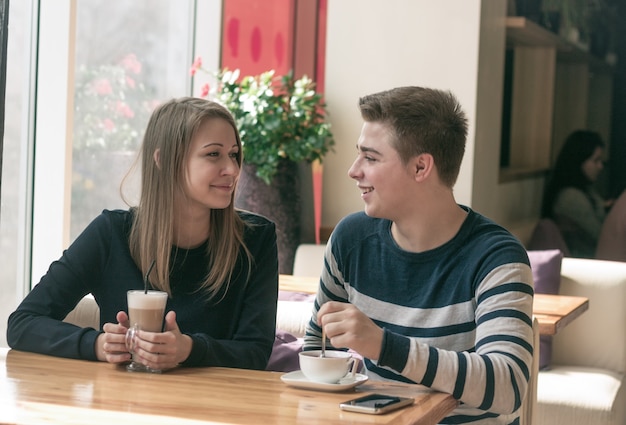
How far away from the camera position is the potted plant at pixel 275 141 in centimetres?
462

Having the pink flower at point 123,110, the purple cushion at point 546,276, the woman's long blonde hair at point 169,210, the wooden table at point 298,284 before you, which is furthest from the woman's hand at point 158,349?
the pink flower at point 123,110

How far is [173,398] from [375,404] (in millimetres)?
343

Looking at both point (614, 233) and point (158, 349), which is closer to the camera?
point (158, 349)

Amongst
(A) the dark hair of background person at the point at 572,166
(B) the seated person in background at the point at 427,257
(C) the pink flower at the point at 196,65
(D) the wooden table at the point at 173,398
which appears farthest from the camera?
(A) the dark hair of background person at the point at 572,166

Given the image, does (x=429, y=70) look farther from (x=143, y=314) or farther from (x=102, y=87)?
(x=143, y=314)

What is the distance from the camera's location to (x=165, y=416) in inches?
58.4

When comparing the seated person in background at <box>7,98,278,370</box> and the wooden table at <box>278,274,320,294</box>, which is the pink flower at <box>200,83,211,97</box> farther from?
the seated person in background at <box>7,98,278,370</box>

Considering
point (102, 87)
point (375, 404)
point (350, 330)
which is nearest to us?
point (375, 404)

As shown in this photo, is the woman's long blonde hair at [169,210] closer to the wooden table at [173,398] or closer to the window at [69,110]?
the wooden table at [173,398]

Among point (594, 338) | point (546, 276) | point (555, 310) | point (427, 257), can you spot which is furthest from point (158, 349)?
point (594, 338)

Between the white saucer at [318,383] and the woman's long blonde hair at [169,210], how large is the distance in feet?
1.58

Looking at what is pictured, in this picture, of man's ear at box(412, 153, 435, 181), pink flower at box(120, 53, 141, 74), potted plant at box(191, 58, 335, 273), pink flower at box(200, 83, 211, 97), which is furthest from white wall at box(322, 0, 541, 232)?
man's ear at box(412, 153, 435, 181)

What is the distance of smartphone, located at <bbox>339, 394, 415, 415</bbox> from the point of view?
1544 mm

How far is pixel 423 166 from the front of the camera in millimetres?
2016
